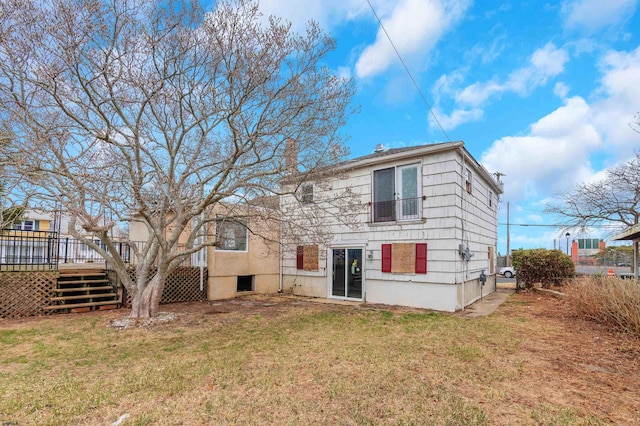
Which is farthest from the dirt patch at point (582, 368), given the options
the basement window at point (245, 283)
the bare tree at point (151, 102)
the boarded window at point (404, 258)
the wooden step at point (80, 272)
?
the wooden step at point (80, 272)

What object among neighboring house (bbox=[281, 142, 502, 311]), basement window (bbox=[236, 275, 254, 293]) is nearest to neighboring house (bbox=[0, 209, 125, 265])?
basement window (bbox=[236, 275, 254, 293])

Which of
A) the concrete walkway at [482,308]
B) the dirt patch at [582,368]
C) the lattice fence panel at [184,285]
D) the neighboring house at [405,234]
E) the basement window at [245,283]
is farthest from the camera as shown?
the basement window at [245,283]

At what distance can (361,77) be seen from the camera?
27.5ft

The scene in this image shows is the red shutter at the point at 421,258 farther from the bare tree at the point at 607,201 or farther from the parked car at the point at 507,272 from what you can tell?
the parked car at the point at 507,272

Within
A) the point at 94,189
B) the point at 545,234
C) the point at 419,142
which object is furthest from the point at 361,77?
the point at 545,234

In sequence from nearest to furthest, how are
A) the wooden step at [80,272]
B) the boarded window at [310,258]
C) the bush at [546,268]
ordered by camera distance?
the wooden step at [80,272] < the boarded window at [310,258] < the bush at [546,268]

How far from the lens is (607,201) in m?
17.0

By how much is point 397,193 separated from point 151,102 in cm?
682

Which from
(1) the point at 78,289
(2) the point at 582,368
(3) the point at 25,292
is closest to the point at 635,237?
(2) the point at 582,368

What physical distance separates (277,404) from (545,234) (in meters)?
20.5

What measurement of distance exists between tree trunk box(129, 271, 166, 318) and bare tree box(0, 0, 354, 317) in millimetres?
22

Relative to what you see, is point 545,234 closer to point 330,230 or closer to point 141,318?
point 330,230

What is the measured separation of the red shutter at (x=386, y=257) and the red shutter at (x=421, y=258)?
88 cm

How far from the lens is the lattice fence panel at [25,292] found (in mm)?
7827
